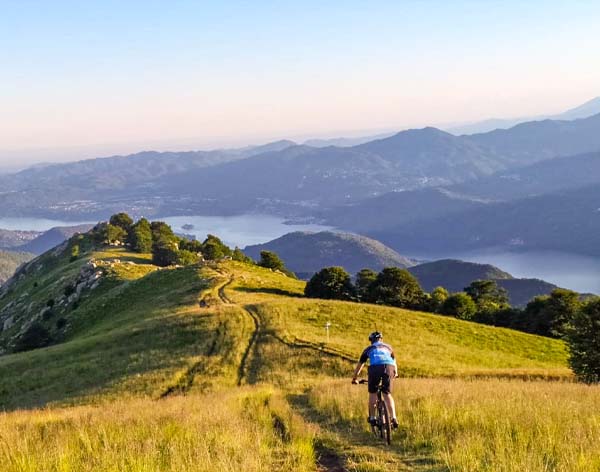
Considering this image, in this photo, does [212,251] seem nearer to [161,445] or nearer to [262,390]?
[262,390]

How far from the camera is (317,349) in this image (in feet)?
113

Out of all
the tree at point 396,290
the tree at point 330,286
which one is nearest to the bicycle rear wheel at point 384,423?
the tree at point 330,286

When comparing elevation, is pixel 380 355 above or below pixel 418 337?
above

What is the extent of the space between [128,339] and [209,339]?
23.9 feet

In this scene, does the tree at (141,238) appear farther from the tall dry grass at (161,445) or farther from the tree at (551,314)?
the tall dry grass at (161,445)

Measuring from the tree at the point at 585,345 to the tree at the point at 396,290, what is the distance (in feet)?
102

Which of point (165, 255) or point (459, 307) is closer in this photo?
point (459, 307)

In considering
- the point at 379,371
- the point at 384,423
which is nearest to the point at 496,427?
the point at 384,423

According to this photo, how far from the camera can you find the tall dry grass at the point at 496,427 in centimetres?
805

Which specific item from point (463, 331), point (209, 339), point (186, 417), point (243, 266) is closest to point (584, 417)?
point (186, 417)

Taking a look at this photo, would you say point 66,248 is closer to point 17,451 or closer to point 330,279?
point 330,279

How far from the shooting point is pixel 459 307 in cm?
6500

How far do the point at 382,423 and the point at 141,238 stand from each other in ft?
349

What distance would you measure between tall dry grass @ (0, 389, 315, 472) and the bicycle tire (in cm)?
189
